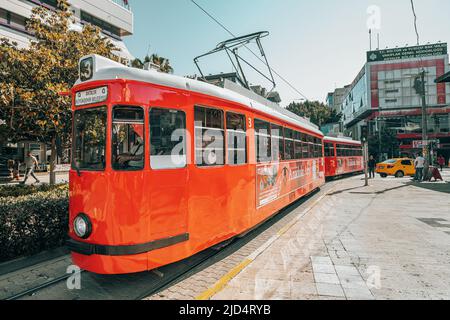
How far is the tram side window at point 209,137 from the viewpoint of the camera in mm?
4695

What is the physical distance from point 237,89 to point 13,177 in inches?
895

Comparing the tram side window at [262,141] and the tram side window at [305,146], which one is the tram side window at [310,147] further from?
the tram side window at [262,141]

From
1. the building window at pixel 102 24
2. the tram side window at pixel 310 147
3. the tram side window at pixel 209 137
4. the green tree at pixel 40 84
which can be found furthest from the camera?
the building window at pixel 102 24

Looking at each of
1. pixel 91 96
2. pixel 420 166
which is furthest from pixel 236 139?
pixel 420 166

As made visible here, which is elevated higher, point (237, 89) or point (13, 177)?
point (237, 89)

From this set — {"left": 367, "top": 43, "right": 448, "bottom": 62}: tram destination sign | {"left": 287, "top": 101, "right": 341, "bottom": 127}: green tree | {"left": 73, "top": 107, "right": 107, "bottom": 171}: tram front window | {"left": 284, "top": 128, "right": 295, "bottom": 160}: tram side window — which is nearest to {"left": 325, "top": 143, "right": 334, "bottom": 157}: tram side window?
{"left": 284, "top": 128, "right": 295, "bottom": 160}: tram side window

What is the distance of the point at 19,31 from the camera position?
28391mm

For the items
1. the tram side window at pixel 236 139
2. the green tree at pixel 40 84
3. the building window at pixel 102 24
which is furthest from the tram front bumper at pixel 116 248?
the building window at pixel 102 24

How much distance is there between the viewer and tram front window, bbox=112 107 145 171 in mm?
3957

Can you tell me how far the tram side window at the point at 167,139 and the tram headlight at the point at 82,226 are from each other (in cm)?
114

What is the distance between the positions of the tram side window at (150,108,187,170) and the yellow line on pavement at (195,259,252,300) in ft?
5.86

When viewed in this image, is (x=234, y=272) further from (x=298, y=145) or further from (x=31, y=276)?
(x=298, y=145)
